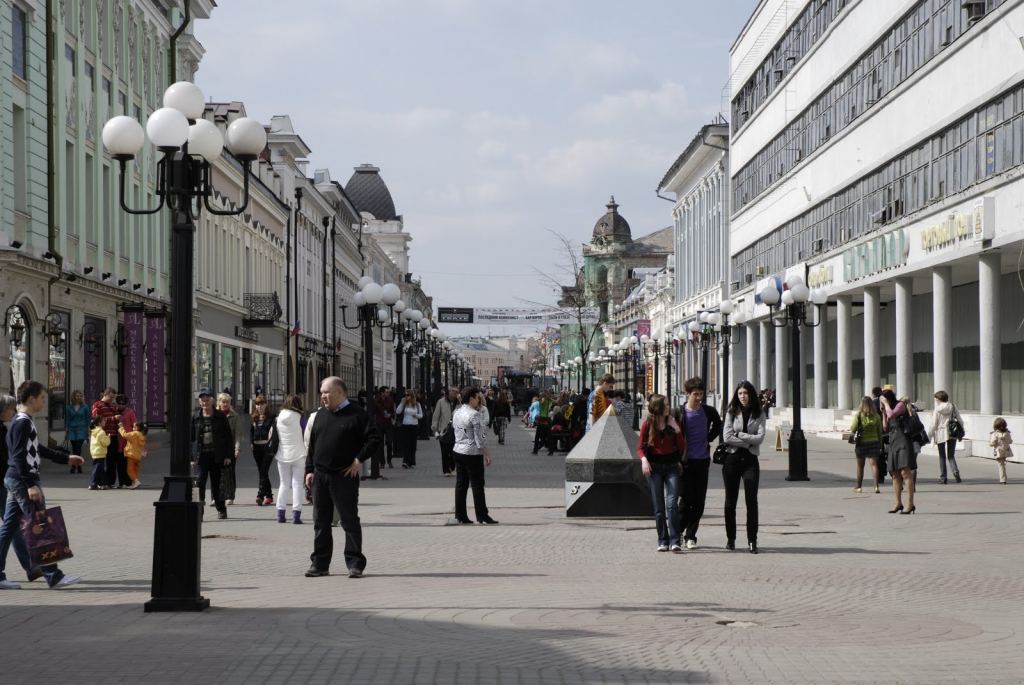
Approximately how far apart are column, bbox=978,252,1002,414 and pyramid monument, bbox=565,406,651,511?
1772 centimetres

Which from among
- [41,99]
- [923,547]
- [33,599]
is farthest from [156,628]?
[41,99]

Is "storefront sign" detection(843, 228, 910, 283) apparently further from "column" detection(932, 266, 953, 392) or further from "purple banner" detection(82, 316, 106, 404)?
"purple banner" detection(82, 316, 106, 404)

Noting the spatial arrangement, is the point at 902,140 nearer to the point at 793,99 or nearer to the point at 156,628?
the point at 793,99

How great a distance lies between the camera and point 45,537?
12883 millimetres

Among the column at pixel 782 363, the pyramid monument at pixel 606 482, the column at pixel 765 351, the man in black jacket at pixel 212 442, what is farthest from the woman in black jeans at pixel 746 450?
the column at pixel 765 351

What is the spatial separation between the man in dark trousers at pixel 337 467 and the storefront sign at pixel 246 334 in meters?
44.7

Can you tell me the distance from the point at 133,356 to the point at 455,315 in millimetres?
Answer: 67706

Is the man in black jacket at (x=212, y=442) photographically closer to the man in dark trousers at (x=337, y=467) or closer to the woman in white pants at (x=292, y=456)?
the woman in white pants at (x=292, y=456)

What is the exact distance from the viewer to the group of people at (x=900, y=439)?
67.7ft

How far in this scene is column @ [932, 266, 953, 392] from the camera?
40000 millimetres

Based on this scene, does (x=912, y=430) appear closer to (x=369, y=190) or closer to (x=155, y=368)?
(x=155, y=368)

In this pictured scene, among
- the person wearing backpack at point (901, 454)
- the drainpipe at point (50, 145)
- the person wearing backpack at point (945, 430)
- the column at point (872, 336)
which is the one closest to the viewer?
the person wearing backpack at point (901, 454)

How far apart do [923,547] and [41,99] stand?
23328 mm

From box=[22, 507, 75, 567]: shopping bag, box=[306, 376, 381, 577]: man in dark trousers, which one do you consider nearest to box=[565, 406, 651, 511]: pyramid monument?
box=[306, 376, 381, 577]: man in dark trousers
